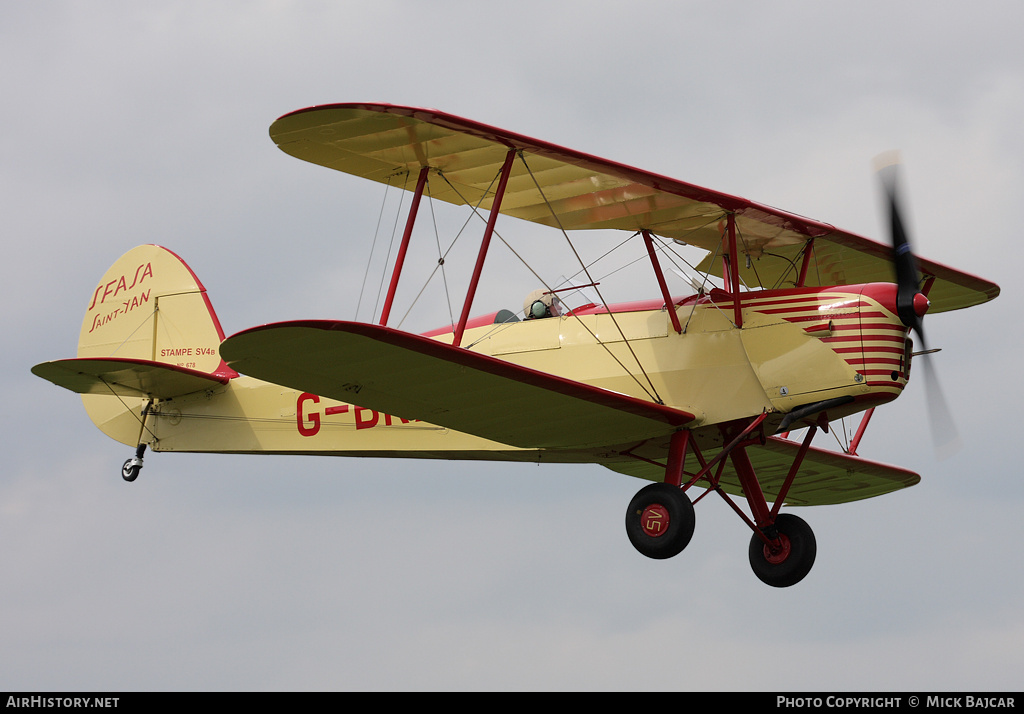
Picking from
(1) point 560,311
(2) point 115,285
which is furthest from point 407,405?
(2) point 115,285

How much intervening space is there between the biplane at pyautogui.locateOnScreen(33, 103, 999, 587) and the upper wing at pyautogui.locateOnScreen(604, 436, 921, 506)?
0.06 meters

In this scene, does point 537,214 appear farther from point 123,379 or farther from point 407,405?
point 123,379

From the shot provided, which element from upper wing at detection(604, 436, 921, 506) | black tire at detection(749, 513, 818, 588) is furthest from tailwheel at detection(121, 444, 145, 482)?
black tire at detection(749, 513, 818, 588)

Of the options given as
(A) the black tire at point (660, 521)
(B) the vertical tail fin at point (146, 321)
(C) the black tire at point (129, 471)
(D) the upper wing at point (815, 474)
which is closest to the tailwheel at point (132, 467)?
(C) the black tire at point (129, 471)

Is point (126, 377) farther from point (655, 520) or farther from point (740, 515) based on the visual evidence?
point (740, 515)

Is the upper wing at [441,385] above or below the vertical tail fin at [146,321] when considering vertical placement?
below

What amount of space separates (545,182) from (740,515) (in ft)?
11.8

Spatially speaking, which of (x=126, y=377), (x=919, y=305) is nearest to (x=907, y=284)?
(x=919, y=305)

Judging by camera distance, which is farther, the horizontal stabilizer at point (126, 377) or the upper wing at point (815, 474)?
the upper wing at point (815, 474)

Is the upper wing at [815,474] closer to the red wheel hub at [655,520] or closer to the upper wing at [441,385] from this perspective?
the upper wing at [441,385]

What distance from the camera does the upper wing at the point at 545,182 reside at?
36.8 ft

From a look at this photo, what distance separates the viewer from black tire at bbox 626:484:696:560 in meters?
11.6

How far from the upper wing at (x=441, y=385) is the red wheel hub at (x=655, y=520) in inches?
32.3
